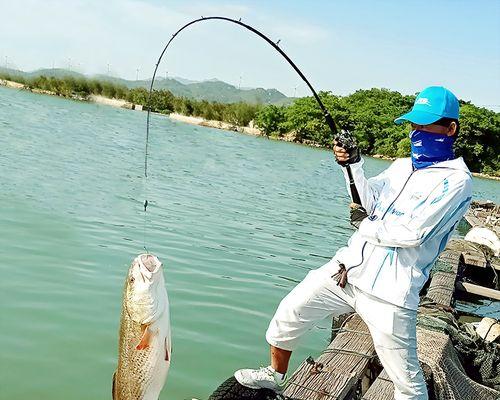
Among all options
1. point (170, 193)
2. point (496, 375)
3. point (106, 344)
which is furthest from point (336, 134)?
point (170, 193)

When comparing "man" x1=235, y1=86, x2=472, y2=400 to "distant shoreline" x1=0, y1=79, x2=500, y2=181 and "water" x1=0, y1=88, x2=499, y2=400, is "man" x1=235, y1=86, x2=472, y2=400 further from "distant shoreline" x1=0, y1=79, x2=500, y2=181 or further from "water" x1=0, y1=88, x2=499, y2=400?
"distant shoreline" x1=0, y1=79, x2=500, y2=181

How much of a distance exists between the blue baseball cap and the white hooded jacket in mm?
275

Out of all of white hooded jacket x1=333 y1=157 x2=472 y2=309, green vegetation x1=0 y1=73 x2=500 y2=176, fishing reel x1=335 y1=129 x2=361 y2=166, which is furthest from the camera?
green vegetation x1=0 y1=73 x2=500 y2=176

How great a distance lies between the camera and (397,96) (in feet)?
221

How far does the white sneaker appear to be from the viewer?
4070 mm

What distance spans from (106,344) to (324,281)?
11.4ft

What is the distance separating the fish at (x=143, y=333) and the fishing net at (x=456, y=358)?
97.7 inches

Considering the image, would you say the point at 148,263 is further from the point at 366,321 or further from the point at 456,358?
the point at 456,358

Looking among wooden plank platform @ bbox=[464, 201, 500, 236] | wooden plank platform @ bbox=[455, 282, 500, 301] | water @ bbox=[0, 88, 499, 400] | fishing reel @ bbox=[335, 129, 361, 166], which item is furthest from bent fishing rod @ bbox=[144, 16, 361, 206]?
wooden plank platform @ bbox=[464, 201, 500, 236]

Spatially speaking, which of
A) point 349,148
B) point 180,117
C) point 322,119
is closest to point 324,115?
point 349,148

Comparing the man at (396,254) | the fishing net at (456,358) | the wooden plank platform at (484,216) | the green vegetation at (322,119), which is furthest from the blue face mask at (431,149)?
the green vegetation at (322,119)

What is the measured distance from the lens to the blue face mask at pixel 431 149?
386 cm

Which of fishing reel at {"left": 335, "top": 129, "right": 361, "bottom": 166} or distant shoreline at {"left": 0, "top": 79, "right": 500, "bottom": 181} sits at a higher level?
fishing reel at {"left": 335, "top": 129, "right": 361, "bottom": 166}

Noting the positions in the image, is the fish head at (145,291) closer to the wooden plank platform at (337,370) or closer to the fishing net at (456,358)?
the wooden plank platform at (337,370)
